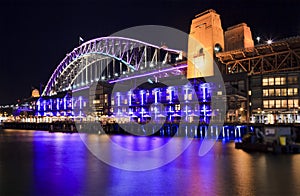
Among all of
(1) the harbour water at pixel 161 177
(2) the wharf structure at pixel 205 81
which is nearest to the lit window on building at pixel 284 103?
(2) the wharf structure at pixel 205 81

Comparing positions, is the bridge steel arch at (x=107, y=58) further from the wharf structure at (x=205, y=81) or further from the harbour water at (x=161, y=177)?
the harbour water at (x=161, y=177)

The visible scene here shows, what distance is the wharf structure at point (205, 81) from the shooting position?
57.4m

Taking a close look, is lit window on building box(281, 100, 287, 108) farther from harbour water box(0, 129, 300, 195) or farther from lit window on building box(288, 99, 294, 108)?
harbour water box(0, 129, 300, 195)

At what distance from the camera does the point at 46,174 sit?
904 inches

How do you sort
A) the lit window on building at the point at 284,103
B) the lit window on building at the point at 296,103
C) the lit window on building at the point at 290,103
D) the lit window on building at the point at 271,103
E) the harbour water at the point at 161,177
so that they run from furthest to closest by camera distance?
the lit window on building at the point at 271,103, the lit window on building at the point at 284,103, the lit window on building at the point at 290,103, the lit window on building at the point at 296,103, the harbour water at the point at 161,177

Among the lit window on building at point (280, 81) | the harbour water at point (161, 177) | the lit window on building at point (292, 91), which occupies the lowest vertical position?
the harbour water at point (161, 177)

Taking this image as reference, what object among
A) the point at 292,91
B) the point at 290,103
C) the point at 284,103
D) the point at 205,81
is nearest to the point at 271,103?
the point at 284,103

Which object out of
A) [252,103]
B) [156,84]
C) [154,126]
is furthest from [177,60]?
[252,103]

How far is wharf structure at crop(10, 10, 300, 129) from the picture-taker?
57.4m

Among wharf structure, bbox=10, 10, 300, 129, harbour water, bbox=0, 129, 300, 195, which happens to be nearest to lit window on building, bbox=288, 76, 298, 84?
wharf structure, bbox=10, 10, 300, 129

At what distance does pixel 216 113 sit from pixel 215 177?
4361cm

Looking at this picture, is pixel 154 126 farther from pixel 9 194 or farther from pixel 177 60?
pixel 9 194

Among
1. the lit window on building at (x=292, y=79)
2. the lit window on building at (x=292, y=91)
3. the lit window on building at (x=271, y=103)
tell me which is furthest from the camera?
the lit window on building at (x=271, y=103)

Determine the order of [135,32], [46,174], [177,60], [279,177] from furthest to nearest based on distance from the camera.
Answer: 1. [135,32]
2. [177,60]
3. [46,174]
4. [279,177]
